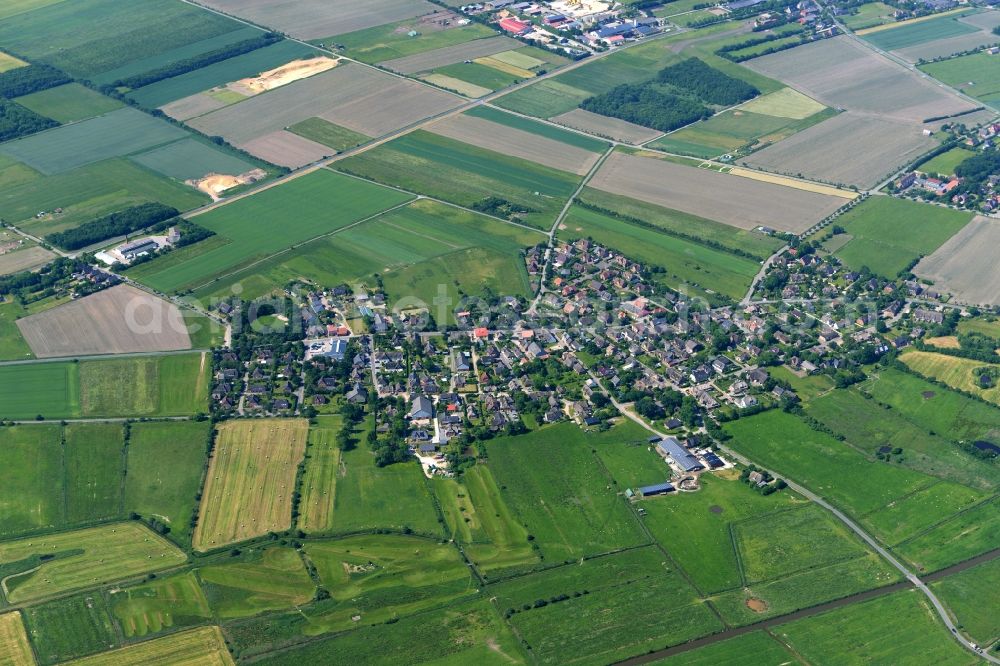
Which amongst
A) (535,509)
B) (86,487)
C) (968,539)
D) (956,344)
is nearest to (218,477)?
(86,487)

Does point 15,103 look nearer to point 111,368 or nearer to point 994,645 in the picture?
point 111,368

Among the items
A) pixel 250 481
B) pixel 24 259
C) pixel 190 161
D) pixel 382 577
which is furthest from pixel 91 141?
pixel 382 577

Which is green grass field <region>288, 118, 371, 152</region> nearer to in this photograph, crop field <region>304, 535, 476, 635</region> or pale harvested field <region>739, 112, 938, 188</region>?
pale harvested field <region>739, 112, 938, 188</region>

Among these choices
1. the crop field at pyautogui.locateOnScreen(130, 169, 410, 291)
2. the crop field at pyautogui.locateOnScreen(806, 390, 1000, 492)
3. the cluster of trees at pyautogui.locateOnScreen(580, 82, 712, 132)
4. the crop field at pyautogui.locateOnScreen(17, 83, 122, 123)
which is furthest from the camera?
the crop field at pyautogui.locateOnScreen(17, 83, 122, 123)

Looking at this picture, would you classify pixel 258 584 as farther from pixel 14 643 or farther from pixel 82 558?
pixel 14 643

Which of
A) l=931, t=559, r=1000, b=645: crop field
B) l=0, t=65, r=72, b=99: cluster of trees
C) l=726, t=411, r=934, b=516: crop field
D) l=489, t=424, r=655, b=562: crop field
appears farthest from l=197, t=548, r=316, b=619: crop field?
l=0, t=65, r=72, b=99: cluster of trees
